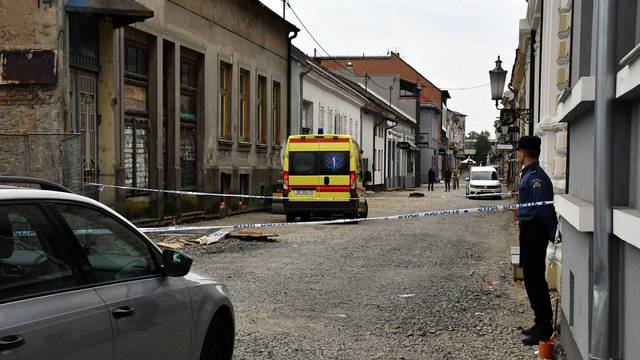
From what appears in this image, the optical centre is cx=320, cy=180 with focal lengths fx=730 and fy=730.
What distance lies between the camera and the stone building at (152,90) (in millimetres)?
13508

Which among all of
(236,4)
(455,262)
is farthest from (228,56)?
(455,262)

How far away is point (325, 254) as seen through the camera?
12.6m

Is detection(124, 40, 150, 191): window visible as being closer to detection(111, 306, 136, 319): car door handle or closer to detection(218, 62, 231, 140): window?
detection(218, 62, 231, 140): window

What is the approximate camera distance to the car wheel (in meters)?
4.64

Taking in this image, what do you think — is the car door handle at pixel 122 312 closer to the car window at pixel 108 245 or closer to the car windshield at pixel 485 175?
the car window at pixel 108 245

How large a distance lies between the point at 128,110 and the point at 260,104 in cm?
1010

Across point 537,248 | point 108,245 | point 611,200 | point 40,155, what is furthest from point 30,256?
point 40,155

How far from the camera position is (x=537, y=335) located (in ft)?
20.2

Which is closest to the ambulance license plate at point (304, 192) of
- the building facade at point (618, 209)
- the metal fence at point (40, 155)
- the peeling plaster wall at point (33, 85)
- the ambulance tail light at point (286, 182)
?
the ambulance tail light at point (286, 182)

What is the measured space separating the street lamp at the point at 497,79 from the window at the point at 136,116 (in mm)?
8189

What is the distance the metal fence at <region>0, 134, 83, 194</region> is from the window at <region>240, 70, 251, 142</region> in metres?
11.8

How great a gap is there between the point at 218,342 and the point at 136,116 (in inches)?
516

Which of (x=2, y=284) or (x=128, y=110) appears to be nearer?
(x=2, y=284)

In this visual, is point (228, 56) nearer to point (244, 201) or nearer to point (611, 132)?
point (244, 201)
